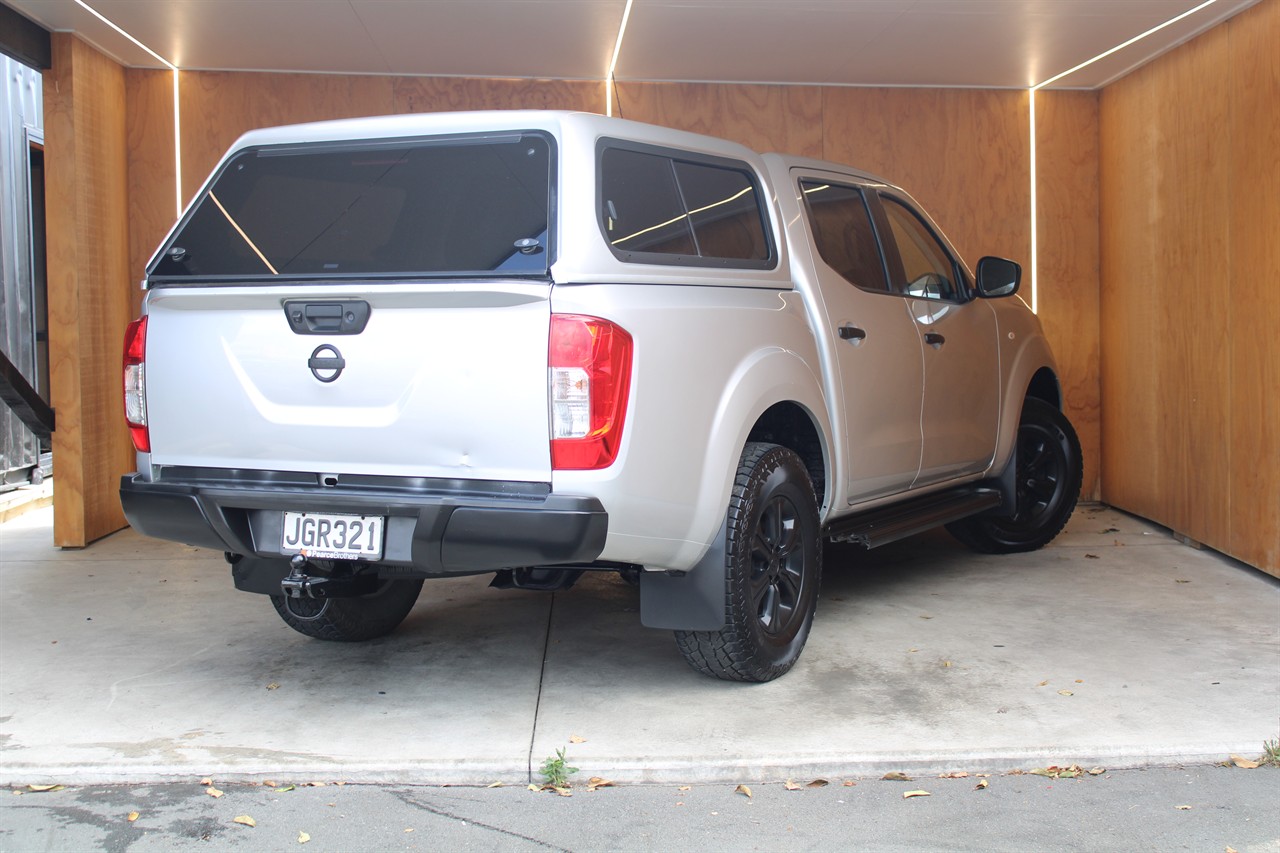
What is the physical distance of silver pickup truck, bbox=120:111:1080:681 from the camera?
3.61 m

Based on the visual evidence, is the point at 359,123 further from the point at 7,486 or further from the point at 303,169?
the point at 7,486

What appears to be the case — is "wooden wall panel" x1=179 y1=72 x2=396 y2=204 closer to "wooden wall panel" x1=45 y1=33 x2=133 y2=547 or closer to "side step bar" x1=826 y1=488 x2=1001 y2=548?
"wooden wall panel" x1=45 y1=33 x2=133 y2=547

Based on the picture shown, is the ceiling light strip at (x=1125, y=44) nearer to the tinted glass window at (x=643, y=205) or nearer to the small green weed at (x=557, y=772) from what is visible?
the tinted glass window at (x=643, y=205)

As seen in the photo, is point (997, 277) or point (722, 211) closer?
point (722, 211)

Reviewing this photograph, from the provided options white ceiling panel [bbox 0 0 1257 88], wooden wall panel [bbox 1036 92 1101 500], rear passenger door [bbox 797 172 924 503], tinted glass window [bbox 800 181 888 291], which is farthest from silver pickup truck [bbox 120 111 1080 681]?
wooden wall panel [bbox 1036 92 1101 500]

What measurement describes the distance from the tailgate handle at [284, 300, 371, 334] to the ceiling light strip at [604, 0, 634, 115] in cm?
328

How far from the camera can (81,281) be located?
714 centimetres

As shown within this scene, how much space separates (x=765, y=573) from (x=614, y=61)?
14.1ft

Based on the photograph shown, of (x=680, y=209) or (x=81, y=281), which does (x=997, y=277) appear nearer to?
(x=680, y=209)

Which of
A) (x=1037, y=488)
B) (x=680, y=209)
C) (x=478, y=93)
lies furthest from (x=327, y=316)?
(x=478, y=93)

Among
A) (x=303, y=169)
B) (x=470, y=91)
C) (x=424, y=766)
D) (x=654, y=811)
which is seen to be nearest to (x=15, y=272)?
(x=470, y=91)

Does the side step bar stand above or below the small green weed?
above

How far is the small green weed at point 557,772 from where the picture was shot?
3631 mm

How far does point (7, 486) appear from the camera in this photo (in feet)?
29.9
